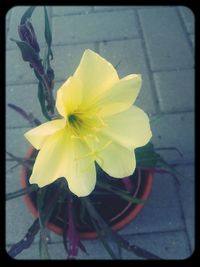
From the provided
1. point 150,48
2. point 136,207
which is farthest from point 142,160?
point 150,48

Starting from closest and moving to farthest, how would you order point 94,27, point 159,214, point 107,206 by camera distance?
point 107,206, point 159,214, point 94,27

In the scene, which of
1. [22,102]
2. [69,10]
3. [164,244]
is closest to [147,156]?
[164,244]

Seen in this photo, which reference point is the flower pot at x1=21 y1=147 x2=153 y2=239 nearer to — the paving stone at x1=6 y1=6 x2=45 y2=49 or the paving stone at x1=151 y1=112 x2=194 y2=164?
the paving stone at x1=151 y1=112 x2=194 y2=164

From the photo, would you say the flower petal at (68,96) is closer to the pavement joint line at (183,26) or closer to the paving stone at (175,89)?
the paving stone at (175,89)

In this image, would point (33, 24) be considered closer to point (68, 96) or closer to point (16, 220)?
point (16, 220)

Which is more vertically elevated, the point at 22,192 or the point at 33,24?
the point at 33,24

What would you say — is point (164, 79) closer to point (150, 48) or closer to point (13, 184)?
point (150, 48)
